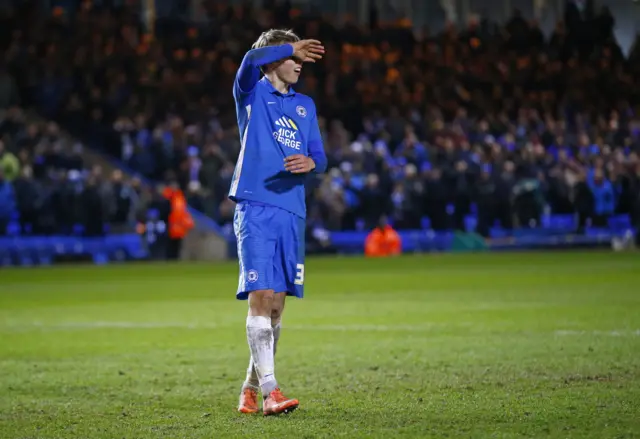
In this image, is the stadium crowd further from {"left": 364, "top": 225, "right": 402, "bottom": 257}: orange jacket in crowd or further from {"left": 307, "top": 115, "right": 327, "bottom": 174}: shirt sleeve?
{"left": 307, "top": 115, "right": 327, "bottom": 174}: shirt sleeve

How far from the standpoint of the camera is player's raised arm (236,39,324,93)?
21.8ft

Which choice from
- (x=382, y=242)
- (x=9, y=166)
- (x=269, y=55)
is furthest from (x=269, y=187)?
(x=382, y=242)

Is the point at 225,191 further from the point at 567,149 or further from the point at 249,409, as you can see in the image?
the point at 249,409

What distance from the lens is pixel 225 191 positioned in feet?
95.1

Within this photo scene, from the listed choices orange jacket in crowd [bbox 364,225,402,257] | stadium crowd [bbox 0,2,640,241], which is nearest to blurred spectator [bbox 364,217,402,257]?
orange jacket in crowd [bbox 364,225,402,257]

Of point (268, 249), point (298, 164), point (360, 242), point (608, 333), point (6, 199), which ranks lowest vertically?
point (360, 242)

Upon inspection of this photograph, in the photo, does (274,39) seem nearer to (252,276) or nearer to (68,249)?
(252,276)

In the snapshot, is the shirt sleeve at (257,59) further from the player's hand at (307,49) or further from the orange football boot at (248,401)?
the orange football boot at (248,401)

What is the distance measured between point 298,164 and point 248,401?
52.7 inches

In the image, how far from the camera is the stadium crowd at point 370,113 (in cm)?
2850

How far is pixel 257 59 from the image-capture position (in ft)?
21.8

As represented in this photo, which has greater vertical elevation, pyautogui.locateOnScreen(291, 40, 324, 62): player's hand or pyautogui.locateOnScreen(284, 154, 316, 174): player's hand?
pyautogui.locateOnScreen(291, 40, 324, 62): player's hand

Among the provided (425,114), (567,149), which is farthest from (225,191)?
(567,149)

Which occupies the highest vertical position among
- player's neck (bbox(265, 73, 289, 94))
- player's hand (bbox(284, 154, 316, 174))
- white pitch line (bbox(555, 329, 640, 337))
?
player's neck (bbox(265, 73, 289, 94))
